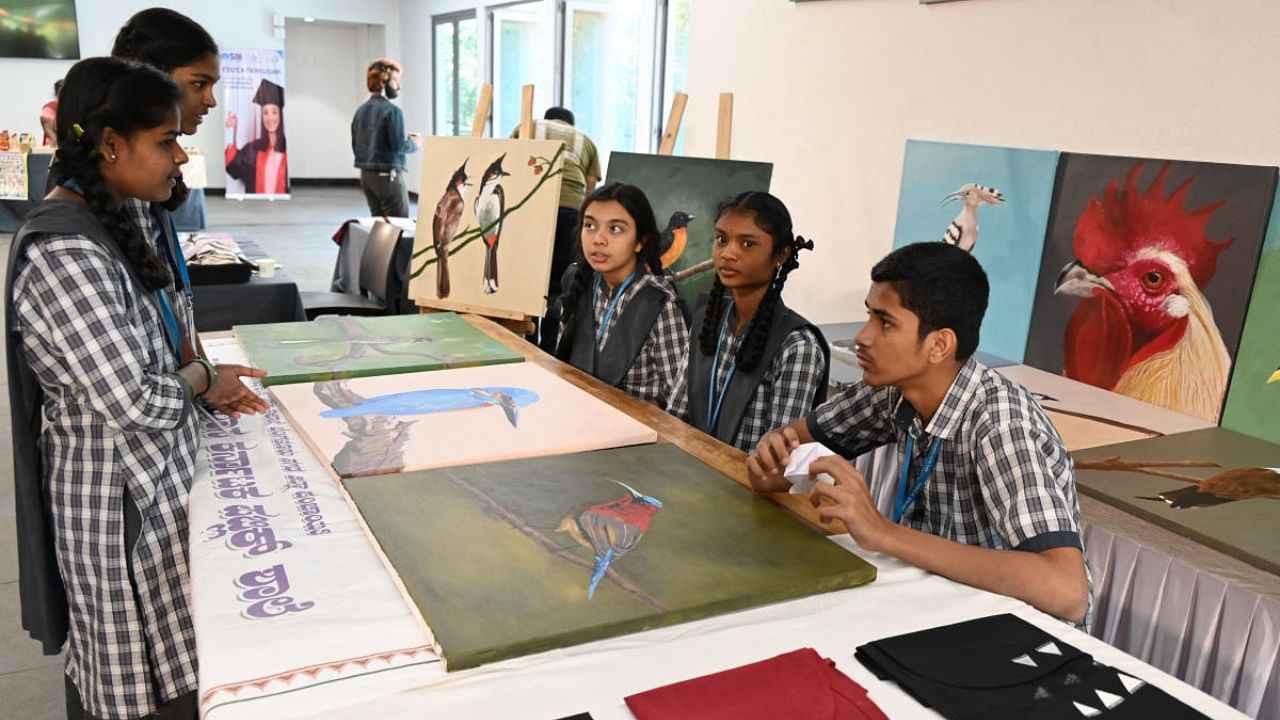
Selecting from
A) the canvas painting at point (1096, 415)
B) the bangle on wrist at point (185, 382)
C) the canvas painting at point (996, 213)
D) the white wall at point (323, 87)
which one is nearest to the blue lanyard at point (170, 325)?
the bangle on wrist at point (185, 382)

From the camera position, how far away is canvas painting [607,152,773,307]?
10.5 feet

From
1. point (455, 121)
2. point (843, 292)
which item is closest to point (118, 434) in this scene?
point (843, 292)

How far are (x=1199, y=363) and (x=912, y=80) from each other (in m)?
1.37

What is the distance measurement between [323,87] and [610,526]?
44.4 ft

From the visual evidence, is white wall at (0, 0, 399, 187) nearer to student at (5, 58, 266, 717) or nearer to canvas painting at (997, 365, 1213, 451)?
student at (5, 58, 266, 717)

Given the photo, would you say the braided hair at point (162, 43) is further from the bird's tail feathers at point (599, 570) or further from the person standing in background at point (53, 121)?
the bird's tail feathers at point (599, 570)

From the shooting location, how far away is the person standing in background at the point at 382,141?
22.9 feet

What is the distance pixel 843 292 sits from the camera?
11.7 feet

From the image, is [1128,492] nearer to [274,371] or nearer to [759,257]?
[759,257]

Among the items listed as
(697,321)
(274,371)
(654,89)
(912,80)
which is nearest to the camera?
(274,371)

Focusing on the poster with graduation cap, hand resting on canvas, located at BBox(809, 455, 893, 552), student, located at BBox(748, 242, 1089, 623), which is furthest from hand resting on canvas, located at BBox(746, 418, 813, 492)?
the poster with graduation cap

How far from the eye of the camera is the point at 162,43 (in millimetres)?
1885

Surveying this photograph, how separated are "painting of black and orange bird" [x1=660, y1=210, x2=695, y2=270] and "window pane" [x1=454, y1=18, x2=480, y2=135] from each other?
25.1ft

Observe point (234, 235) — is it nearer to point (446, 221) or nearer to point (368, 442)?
point (446, 221)
